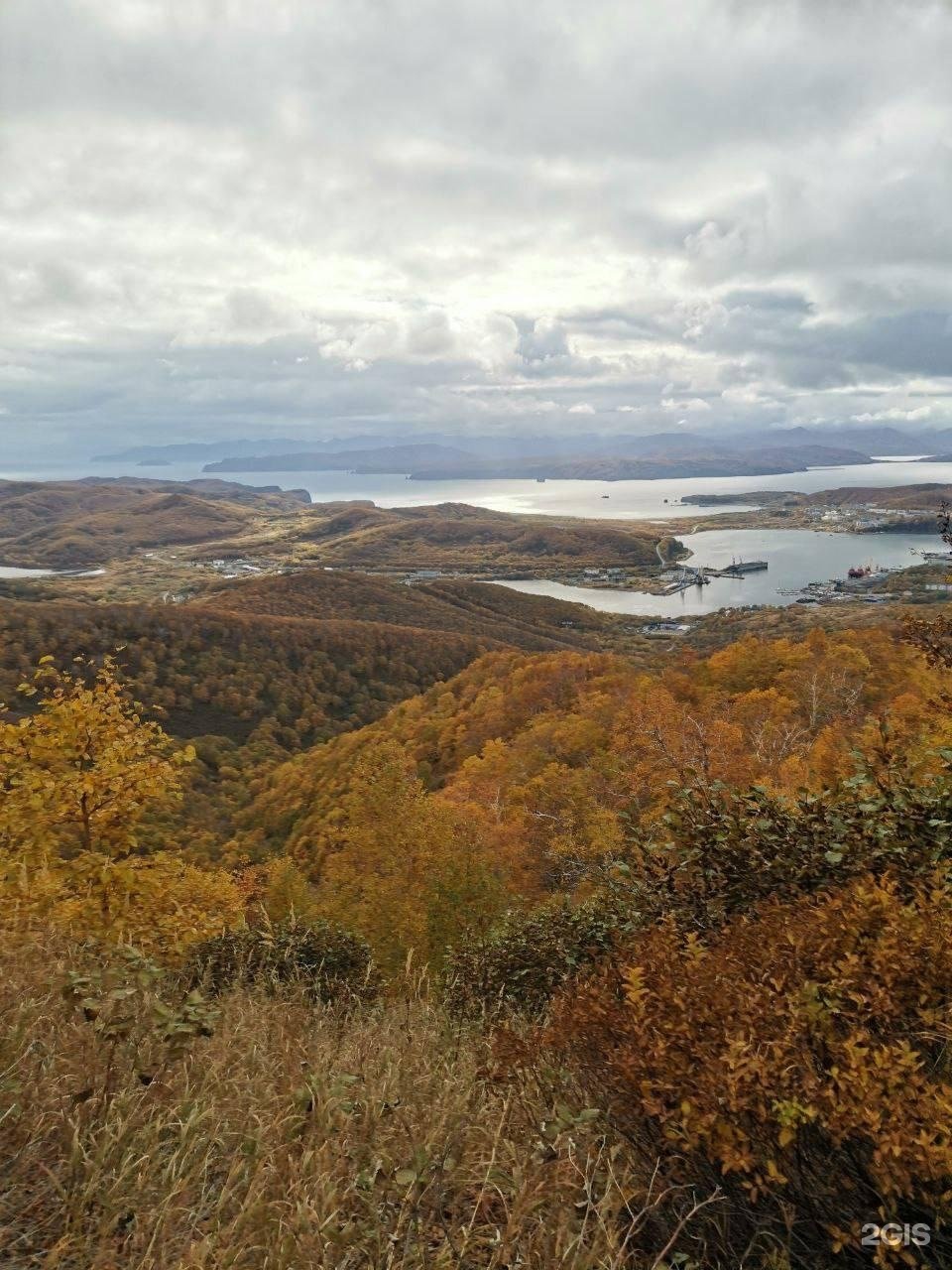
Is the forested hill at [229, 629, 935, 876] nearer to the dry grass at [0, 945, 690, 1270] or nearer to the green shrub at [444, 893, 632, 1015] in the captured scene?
the green shrub at [444, 893, 632, 1015]

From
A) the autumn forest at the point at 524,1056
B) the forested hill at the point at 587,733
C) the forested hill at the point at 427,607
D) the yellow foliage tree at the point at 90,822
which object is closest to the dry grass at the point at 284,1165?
the autumn forest at the point at 524,1056

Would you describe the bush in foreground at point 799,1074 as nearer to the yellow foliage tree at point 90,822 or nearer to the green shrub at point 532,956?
the green shrub at point 532,956

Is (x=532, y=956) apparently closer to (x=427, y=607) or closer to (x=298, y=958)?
(x=298, y=958)

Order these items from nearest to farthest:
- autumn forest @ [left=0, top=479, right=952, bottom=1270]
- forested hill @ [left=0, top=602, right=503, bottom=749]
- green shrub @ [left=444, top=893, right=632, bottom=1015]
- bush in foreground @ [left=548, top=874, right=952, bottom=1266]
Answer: bush in foreground @ [left=548, top=874, right=952, bottom=1266], autumn forest @ [left=0, top=479, right=952, bottom=1270], green shrub @ [left=444, top=893, right=632, bottom=1015], forested hill @ [left=0, top=602, right=503, bottom=749]

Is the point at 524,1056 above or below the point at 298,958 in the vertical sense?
above

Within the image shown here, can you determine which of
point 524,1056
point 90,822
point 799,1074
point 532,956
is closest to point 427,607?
point 90,822

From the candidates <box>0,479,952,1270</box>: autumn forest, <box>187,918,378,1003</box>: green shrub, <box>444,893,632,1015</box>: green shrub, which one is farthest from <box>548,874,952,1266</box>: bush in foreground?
<box>187,918,378,1003</box>: green shrub
